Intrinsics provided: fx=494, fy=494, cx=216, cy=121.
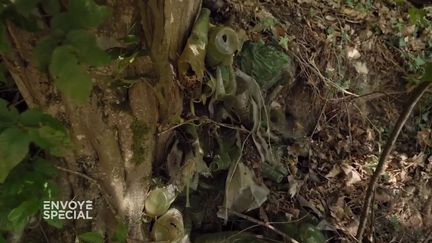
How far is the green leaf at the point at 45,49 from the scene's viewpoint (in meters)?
1.06

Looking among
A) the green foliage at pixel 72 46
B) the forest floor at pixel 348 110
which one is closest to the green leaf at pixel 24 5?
the green foliage at pixel 72 46

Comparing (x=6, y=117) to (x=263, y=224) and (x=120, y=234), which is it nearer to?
(x=120, y=234)

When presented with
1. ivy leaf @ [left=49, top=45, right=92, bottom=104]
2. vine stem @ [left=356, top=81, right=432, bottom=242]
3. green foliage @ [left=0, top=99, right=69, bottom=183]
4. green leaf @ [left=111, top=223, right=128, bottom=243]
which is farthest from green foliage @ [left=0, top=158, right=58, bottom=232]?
vine stem @ [left=356, top=81, right=432, bottom=242]

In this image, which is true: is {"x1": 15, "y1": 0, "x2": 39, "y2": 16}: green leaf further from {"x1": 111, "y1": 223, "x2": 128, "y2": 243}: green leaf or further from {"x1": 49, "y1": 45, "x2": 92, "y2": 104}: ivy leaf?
{"x1": 111, "y1": 223, "x2": 128, "y2": 243}: green leaf

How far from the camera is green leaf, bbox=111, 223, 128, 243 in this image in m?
1.43

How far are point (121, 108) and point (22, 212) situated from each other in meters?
0.43

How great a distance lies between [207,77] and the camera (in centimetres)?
170

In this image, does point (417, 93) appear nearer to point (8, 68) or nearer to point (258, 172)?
point (258, 172)

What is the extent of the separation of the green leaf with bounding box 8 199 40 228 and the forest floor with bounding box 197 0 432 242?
1181mm

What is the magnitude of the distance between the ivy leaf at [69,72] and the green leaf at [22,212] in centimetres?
35

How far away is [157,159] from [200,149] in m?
0.21

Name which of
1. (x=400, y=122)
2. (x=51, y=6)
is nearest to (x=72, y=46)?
(x=51, y=6)

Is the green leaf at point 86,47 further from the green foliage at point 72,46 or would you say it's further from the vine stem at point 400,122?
the vine stem at point 400,122

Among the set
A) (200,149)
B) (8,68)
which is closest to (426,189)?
(200,149)
